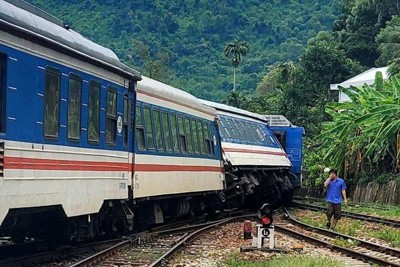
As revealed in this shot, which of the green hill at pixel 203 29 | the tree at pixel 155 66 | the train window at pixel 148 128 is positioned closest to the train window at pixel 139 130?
the train window at pixel 148 128

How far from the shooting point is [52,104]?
9461 mm

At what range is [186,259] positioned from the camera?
12117mm

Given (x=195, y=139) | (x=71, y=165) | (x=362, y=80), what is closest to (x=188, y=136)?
(x=195, y=139)

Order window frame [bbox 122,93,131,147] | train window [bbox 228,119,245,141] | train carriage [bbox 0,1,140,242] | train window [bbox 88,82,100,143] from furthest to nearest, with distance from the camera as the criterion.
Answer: train window [bbox 228,119,245,141]
window frame [bbox 122,93,131,147]
train window [bbox 88,82,100,143]
train carriage [bbox 0,1,140,242]

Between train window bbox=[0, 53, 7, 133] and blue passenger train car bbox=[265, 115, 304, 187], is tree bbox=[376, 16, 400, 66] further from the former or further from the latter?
train window bbox=[0, 53, 7, 133]

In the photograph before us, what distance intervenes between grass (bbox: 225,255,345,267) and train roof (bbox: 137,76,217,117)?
397cm

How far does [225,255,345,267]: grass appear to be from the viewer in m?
10.7

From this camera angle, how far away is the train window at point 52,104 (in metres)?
9.29

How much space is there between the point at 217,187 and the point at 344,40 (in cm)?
5734

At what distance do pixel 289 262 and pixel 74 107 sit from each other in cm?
384

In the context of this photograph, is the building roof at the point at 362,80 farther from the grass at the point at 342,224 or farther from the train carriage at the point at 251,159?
the grass at the point at 342,224

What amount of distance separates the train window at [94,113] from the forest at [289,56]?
18734mm

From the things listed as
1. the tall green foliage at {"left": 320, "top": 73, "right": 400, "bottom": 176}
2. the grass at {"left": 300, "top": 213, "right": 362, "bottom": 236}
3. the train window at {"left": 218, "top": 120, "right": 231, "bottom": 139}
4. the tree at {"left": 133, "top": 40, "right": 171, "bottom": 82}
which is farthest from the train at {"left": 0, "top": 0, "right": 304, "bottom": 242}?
the tree at {"left": 133, "top": 40, "right": 171, "bottom": 82}

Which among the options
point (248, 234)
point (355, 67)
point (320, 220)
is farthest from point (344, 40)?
point (248, 234)
